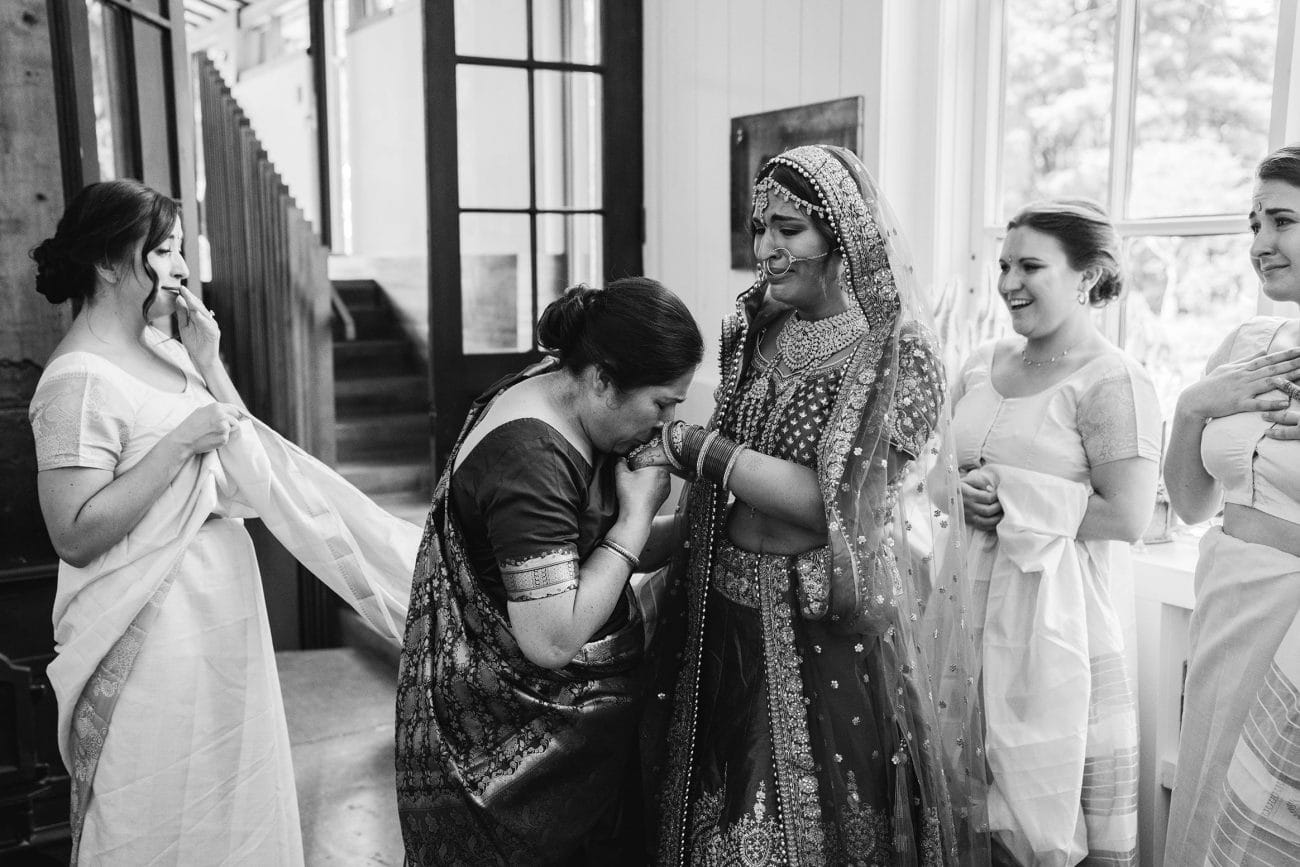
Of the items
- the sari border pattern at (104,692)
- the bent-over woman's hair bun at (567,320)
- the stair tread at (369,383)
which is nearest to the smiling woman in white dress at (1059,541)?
the bent-over woman's hair bun at (567,320)

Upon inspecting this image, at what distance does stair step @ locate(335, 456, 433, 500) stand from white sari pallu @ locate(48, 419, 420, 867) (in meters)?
3.86

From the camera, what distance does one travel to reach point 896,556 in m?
1.80

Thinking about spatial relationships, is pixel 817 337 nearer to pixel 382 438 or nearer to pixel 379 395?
pixel 382 438

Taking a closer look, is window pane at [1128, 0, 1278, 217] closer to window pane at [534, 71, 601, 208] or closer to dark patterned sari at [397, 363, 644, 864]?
dark patterned sari at [397, 363, 644, 864]

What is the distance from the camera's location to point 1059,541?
223 cm

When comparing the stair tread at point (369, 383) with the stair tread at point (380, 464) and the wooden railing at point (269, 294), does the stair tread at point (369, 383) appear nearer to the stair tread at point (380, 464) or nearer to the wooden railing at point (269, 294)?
the stair tread at point (380, 464)

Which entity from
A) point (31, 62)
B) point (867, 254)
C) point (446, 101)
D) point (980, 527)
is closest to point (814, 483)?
point (867, 254)

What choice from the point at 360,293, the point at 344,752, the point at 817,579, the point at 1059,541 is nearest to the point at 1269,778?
the point at 1059,541

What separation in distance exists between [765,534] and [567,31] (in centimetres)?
302

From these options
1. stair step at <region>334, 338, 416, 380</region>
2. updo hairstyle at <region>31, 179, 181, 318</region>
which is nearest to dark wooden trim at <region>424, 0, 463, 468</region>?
updo hairstyle at <region>31, 179, 181, 318</region>

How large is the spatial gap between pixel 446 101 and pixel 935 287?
1949 millimetres

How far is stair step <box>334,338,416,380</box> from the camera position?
7.51m

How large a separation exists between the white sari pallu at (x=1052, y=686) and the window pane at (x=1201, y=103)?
941 mm

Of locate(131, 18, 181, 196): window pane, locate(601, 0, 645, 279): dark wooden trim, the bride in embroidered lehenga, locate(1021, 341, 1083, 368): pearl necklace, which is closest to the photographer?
the bride in embroidered lehenga
